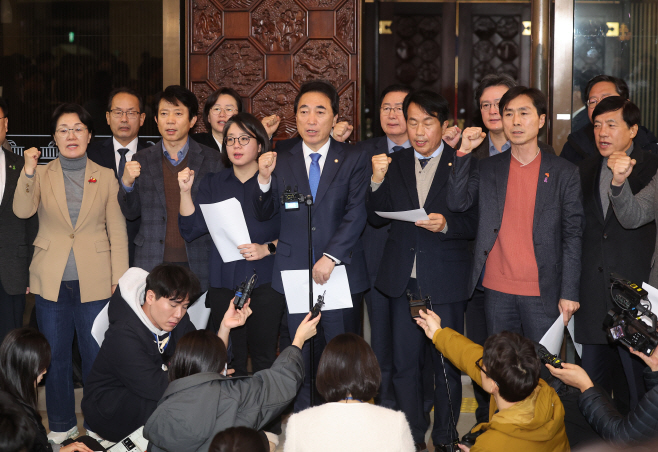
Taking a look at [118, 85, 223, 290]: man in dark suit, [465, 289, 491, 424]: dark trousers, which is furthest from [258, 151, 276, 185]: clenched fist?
[465, 289, 491, 424]: dark trousers

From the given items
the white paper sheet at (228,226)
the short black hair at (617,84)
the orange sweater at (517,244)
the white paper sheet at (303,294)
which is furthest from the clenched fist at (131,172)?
the short black hair at (617,84)

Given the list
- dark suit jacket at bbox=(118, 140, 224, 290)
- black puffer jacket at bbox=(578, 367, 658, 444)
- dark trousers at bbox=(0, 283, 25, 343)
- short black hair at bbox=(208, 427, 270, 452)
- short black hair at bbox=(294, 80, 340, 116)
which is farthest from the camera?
dark trousers at bbox=(0, 283, 25, 343)

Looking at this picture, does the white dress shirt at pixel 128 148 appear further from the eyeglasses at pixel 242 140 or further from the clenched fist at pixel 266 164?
the clenched fist at pixel 266 164

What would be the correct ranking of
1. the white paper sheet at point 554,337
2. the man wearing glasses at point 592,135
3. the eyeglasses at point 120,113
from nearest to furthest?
the white paper sheet at point 554,337, the man wearing glasses at point 592,135, the eyeglasses at point 120,113

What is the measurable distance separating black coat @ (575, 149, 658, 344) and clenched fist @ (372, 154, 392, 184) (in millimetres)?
976

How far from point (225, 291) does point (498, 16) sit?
2938mm

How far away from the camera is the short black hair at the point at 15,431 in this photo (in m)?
1.72

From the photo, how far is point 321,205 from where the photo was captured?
307 cm

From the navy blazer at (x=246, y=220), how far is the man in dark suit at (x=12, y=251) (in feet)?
2.91

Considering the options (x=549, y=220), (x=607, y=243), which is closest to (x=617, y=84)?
(x=607, y=243)

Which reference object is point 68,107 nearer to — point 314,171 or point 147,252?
point 147,252

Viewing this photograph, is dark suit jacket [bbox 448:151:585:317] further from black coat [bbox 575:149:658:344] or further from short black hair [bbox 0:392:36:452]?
short black hair [bbox 0:392:36:452]

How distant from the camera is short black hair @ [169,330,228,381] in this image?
214cm

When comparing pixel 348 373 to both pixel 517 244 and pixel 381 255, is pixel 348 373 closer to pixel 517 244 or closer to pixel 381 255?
pixel 517 244
